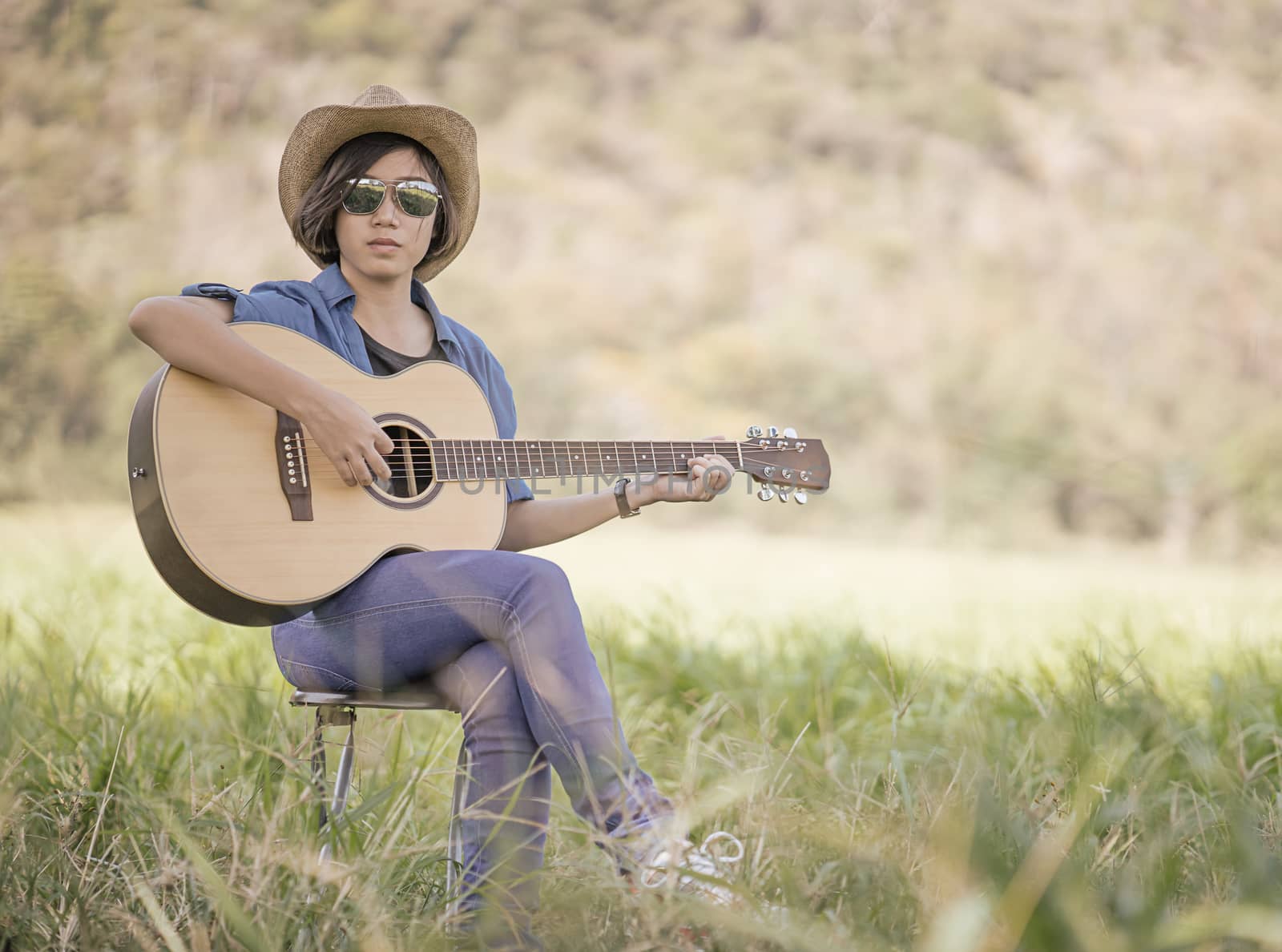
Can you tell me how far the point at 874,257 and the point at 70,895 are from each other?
57.3 feet

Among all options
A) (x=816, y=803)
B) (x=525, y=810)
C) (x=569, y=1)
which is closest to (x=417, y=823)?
(x=525, y=810)

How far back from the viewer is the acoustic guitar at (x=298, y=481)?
2041 mm

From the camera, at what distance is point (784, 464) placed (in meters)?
2.77

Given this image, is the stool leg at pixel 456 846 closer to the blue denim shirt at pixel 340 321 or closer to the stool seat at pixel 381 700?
the stool seat at pixel 381 700

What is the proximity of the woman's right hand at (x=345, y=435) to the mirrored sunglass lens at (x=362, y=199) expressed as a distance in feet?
A: 1.47

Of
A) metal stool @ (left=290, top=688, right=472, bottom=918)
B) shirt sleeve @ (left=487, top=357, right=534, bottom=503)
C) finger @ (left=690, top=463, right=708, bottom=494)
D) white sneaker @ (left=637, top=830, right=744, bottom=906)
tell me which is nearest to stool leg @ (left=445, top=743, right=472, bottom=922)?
metal stool @ (left=290, top=688, right=472, bottom=918)

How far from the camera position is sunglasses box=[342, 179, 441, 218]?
2439mm

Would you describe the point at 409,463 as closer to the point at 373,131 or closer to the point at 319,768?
the point at 319,768

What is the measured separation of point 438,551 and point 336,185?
829mm

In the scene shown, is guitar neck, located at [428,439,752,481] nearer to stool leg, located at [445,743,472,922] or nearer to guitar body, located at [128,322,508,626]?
guitar body, located at [128,322,508,626]

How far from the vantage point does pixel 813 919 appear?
1.49m

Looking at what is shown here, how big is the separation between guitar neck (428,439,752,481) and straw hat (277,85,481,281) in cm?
56

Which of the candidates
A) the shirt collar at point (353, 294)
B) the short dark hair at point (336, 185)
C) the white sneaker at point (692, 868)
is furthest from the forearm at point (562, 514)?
the white sneaker at point (692, 868)

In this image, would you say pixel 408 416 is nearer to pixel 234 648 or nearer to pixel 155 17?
pixel 234 648
